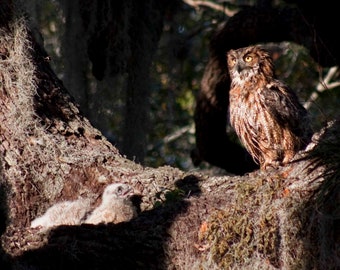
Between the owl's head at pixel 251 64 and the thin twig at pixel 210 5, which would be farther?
the thin twig at pixel 210 5

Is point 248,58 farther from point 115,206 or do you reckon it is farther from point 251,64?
point 115,206

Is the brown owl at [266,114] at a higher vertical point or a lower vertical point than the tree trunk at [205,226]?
higher

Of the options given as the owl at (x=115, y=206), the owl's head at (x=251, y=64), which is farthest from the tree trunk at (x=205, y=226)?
the owl's head at (x=251, y=64)

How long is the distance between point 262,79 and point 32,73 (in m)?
1.43

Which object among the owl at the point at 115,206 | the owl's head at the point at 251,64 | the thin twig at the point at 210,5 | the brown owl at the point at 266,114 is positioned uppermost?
the thin twig at the point at 210,5

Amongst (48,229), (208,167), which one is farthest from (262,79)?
(208,167)

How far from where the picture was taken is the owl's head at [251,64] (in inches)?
209

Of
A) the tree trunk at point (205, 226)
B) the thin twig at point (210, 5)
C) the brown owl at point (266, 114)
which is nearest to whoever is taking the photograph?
the tree trunk at point (205, 226)

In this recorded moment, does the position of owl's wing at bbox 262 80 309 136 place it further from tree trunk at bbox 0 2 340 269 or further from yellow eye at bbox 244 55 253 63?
tree trunk at bbox 0 2 340 269

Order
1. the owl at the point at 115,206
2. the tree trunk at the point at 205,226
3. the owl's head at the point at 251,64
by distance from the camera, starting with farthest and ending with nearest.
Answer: the owl's head at the point at 251,64
the owl at the point at 115,206
the tree trunk at the point at 205,226

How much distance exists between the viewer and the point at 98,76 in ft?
21.6

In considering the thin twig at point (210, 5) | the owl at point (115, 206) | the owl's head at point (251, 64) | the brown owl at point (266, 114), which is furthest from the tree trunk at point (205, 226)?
the thin twig at point (210, 5)

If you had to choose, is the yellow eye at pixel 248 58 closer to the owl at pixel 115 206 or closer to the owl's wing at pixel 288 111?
the owl's wing at pixel 288 111

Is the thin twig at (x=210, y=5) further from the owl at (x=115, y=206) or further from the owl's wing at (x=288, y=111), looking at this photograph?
the owl at (x=115, y=206)
